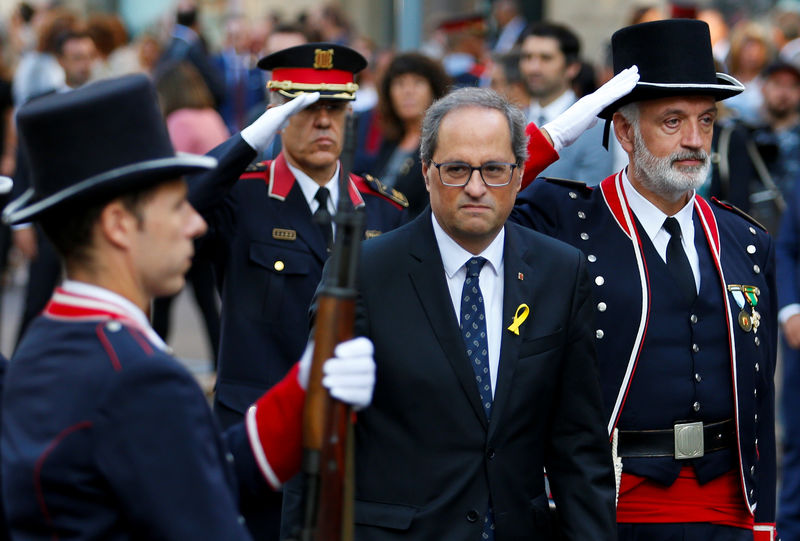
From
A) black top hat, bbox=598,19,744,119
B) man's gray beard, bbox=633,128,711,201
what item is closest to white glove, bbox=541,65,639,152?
black top hat, bbox=598,19,744,119

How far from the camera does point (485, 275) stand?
3.77 m

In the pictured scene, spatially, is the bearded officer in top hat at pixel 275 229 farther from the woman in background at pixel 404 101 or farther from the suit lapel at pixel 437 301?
the woman in background at pixel 404 101

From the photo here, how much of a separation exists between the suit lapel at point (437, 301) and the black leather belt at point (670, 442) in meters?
0.74

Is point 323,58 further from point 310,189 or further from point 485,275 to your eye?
point 485,275

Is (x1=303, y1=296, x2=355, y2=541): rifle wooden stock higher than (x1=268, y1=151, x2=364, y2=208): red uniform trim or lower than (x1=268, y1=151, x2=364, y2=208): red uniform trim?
lower

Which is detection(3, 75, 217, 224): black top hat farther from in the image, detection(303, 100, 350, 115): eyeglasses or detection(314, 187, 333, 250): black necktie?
detection(303, 100, 350, 115): eyeglasses

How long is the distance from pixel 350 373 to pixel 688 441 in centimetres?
159

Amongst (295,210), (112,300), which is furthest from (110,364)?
(295,210)

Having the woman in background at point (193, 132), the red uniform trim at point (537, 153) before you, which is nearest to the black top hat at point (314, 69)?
the red uniform trim at point (537, 153)

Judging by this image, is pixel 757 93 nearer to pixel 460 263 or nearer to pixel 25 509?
pixel 460 263

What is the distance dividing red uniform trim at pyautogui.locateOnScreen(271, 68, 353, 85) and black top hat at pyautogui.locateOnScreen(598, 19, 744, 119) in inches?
50.5

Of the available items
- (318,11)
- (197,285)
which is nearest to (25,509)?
(197,285)

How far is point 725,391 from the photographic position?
4148mm

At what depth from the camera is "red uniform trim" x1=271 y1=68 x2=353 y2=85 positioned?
522cm
